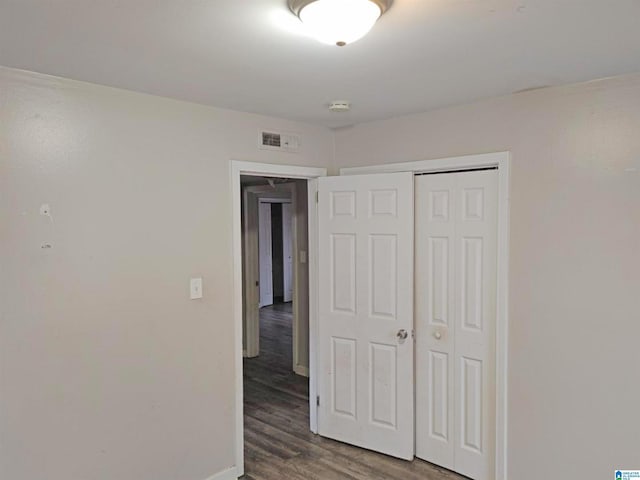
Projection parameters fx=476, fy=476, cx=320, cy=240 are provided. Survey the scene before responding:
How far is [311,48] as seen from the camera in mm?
1909

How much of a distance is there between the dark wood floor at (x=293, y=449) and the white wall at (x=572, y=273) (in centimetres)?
78

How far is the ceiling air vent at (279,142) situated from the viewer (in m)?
3.15

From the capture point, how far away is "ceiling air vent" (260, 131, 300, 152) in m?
3.15

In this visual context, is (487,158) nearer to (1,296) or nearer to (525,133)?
(525,133)

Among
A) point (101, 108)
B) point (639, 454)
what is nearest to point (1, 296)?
point (101, 108)

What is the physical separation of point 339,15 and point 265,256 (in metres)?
7.75

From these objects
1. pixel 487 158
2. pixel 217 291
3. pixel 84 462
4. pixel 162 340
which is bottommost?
pixel 84 462

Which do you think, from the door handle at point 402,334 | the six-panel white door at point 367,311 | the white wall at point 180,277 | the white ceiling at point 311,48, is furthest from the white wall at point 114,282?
the door handle at point 402,334

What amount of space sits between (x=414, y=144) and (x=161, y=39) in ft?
5.97

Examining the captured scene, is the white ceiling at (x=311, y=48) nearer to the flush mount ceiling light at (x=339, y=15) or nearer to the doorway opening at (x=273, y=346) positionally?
the flush mount ceiling light at (x=339, y=15)

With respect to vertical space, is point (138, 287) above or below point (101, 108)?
below

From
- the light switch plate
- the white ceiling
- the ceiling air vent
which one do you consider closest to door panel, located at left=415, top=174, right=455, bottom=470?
the white ceiling

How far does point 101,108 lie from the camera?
2398 millimetres

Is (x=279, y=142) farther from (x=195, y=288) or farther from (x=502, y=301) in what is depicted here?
(x=502, y=301)
